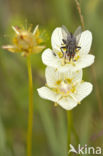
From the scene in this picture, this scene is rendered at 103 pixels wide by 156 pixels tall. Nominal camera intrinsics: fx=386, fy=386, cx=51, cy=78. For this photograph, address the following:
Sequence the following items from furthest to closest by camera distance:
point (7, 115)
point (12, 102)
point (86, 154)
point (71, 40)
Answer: point (12, 102) < point (7, 115) < point (86, 154) < point (71, 40)

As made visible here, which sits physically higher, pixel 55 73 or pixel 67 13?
pixel 67 13

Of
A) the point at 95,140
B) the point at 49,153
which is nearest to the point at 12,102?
the point at 49,153

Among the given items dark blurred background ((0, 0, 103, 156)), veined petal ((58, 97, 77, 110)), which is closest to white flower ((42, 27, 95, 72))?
veined petal ((58, 97, 77, 110))

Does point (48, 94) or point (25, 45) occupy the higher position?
point (25, 45)

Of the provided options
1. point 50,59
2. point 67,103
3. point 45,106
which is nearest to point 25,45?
point 50,59

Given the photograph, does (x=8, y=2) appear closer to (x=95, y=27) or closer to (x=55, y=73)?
(x=95, y=27)

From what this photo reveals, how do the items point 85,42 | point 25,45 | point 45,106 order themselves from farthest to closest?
point 45,106, point 85,42, point 25,45

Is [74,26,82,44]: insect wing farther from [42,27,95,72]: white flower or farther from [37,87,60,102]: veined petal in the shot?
[37,87,60,102]: veined petal

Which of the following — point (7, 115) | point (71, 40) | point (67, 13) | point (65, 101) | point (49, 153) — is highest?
point (67, 13)

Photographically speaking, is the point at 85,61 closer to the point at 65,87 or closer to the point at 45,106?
the point at 65,87
